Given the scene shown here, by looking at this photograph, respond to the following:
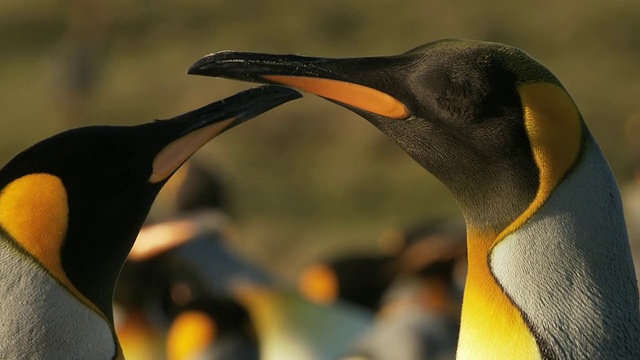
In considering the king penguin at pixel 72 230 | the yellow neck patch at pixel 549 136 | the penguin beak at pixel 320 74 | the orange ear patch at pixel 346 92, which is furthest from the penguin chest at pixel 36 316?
the yellow neck patch at pixel 549 136

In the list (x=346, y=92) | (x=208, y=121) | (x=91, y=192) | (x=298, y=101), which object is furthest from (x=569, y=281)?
(x=298, y=101)

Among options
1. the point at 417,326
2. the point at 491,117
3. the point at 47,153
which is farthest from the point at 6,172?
the point at 417,326

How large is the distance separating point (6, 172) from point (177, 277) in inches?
169

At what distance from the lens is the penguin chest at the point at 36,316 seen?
2.47 meters

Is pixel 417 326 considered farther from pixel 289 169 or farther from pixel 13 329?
pixel 289 169

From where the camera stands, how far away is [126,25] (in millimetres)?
26984

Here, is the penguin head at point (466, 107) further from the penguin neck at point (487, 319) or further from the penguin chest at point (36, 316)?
the penguin chest at point (36, 316)

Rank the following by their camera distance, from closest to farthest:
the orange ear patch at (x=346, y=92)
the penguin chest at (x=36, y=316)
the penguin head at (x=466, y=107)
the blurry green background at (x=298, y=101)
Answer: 1. the penguin chest at (x=36, y=316)
2. the penguin head at (x=466, y=107)
3. the orange ear patch at (x=346, y=92)
4. the blurry green background at (x=298, y=101)

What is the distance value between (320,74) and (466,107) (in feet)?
1.16

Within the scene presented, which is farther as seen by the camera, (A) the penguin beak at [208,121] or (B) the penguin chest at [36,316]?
(A) the penguin beak at [208,121]

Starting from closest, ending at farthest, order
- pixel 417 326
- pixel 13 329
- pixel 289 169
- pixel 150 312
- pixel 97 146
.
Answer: pixel 13 329, pixel 97 146, pixel 417 326, pixel 150 312, pixel 289 169

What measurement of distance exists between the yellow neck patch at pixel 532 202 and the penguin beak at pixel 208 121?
2.06 feet

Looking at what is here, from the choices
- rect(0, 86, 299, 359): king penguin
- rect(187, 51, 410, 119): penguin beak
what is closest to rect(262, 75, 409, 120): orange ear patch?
rect(187, 51, 410, 119): penguin beak

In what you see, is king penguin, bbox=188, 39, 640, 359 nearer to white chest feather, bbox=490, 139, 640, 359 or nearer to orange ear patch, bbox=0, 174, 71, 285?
white chest feather, bbox=490, 139, 640, 359
